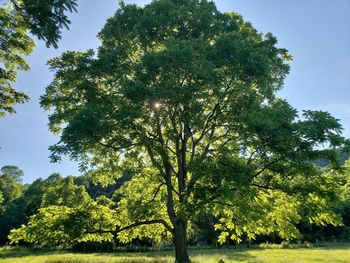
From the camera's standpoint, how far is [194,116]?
61.0ft

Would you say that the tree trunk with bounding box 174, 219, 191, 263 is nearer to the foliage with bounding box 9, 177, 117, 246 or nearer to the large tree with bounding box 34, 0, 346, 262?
the large tree with bounding box 34, 0, 346, 262

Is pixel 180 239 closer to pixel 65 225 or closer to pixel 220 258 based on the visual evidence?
pixel 220 258

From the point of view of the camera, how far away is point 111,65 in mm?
20141

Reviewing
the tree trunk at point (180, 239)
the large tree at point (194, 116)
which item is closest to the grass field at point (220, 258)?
the tree trunk at point (180, 239)

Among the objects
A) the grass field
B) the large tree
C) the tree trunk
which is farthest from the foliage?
the grass field

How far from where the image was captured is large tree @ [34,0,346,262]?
53.1 ft

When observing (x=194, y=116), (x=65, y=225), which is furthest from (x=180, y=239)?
(x=194, y=116)

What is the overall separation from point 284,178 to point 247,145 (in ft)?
9.28

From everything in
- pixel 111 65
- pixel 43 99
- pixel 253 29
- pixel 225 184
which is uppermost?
pixel 253 29

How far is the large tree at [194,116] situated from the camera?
637 inches

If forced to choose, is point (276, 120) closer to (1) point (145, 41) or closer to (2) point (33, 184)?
(1) point (145, 41)

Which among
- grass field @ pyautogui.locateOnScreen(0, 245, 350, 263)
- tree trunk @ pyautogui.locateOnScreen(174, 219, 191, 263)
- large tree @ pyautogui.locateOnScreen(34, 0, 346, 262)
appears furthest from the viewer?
grass field @ pyautogui.locateOnScreen(0, 245, 350, 263)

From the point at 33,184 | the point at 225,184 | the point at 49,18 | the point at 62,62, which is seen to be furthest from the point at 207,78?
the point at 33,184

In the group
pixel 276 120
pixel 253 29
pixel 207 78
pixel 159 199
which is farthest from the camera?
pixel 159 199
